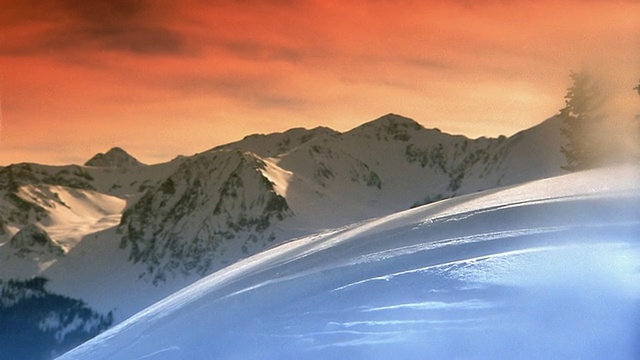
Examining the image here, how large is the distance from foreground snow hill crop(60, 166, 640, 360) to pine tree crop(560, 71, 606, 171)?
36.2 meters

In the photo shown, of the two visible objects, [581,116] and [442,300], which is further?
[581,116]

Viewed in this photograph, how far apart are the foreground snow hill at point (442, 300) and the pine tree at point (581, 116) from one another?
36219mm

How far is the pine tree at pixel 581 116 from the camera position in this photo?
40.2 m

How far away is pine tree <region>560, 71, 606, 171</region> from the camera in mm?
40181

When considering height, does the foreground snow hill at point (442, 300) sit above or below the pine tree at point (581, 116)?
below

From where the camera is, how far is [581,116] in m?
42.3

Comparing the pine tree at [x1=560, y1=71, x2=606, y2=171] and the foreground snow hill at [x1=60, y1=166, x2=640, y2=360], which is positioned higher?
the pine tree at [x1=560, y1=71, x2=606, y2=171]

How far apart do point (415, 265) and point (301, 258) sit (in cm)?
136

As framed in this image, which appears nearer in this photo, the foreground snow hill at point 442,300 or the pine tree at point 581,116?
the foreground snow hill at point 442,300

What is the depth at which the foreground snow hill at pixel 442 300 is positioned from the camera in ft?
12.3

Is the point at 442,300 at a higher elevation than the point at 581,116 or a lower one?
lower

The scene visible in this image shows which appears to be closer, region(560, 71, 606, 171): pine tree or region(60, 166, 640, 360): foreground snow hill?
region(60, 166, 640, 360): foreground snow hill

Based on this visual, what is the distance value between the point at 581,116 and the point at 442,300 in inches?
1609

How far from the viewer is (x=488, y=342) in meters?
3.69
